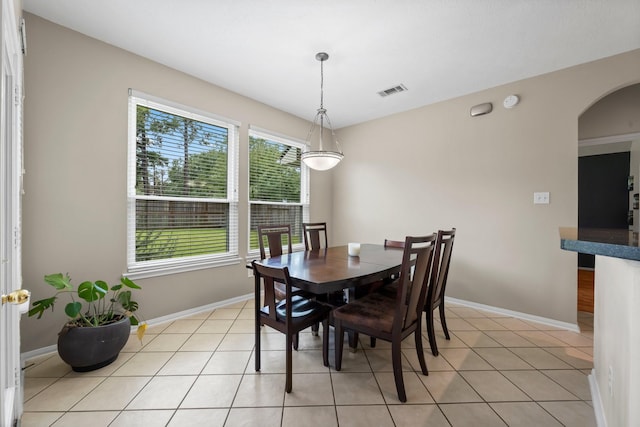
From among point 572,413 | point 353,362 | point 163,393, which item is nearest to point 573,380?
point 572,413

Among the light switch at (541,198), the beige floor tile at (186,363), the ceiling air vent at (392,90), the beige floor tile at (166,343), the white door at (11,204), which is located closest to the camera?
the white door at (11,204)

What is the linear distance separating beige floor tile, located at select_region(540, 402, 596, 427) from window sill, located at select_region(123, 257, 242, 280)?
3140 mm

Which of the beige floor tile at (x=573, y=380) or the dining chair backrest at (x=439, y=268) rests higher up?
the dining chair backrest at (x=439, y=268)

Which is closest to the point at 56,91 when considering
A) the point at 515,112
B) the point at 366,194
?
the point at 366,194

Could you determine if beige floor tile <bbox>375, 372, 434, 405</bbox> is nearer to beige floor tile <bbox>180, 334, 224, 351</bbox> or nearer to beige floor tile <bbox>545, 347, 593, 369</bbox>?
beige floor tile <bbox>545, 347, 593, 369</bbox>

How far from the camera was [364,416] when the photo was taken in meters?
1.58

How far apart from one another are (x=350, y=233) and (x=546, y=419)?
128 inches

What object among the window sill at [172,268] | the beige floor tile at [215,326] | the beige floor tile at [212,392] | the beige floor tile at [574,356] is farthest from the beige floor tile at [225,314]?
the beige floor tile at [574,356]

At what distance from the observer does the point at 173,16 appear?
7.01 feet

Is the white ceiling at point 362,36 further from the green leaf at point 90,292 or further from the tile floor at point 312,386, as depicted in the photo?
the tile floor at point 312,386

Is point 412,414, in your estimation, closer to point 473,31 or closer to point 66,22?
point 473,31

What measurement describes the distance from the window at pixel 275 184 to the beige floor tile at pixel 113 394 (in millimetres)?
1967

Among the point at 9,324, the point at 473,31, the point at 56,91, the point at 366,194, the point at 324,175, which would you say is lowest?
the point at 9,324

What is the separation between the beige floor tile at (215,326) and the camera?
2639 millimetres
